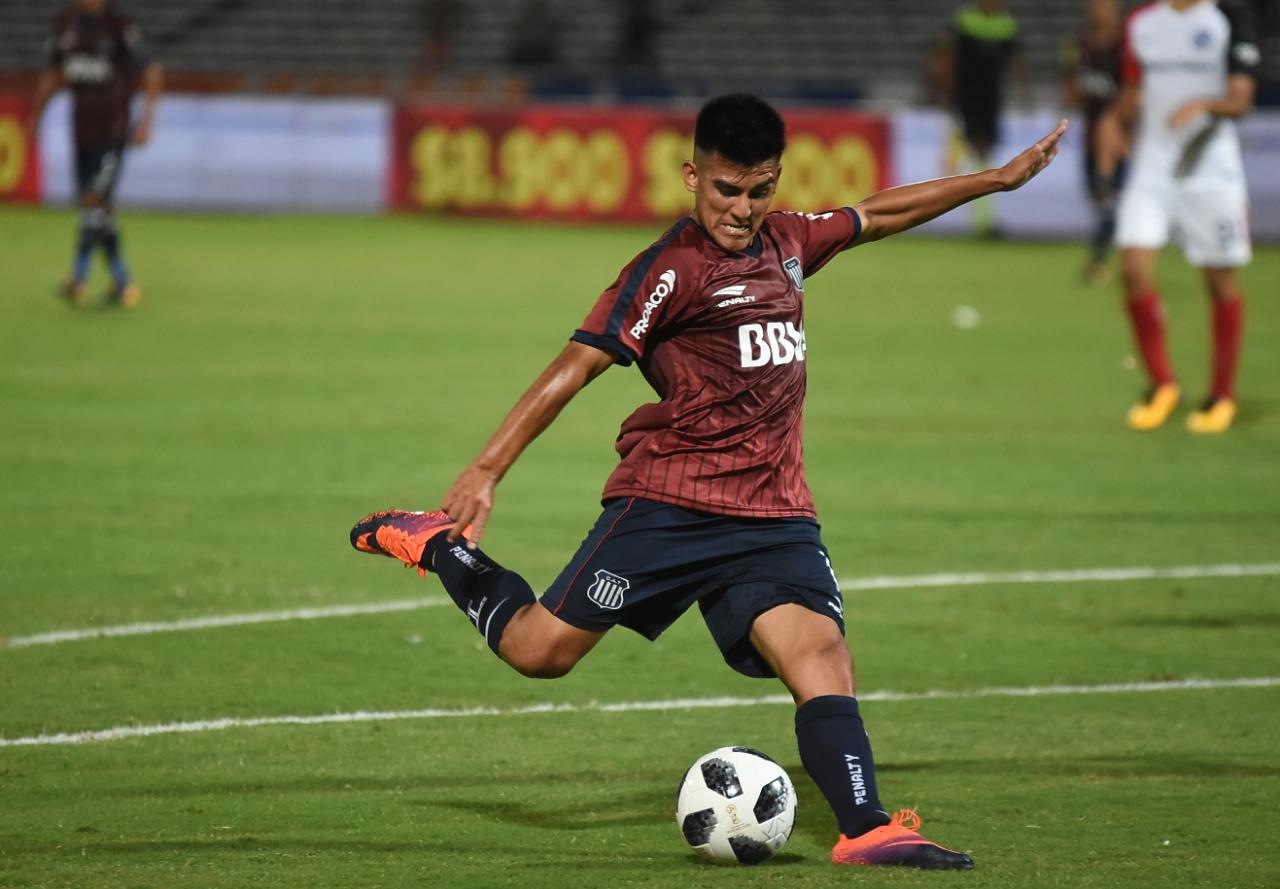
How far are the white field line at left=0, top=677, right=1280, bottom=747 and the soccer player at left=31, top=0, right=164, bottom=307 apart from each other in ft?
35.4

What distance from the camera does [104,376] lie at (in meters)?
12.6

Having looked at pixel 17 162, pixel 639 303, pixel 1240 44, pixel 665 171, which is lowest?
pixel 17 162

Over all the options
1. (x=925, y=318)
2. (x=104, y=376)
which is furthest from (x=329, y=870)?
(x=925, y=318)

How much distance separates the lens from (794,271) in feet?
16.1

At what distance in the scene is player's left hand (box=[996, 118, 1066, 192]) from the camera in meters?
5.24

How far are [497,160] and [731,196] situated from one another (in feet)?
67.7

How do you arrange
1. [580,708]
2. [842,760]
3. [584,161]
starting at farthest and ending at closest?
[584,161] < [580,708] < [842,760]

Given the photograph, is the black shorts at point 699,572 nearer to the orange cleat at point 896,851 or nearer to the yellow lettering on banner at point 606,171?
the orange cleat at point 896,851

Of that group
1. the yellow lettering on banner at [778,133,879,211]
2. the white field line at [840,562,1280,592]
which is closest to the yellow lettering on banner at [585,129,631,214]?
the yellow lettering on banner at [778,133,879,211]

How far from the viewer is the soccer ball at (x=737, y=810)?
4.52 metres

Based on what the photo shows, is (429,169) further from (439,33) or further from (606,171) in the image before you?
(439,33)

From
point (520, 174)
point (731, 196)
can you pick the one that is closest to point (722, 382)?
point (731, 196)

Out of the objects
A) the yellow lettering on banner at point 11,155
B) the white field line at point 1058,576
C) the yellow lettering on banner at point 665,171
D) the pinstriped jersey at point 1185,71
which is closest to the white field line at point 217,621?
the white field line at point 1058,576

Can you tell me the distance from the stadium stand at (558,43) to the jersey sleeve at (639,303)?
21488 mm
